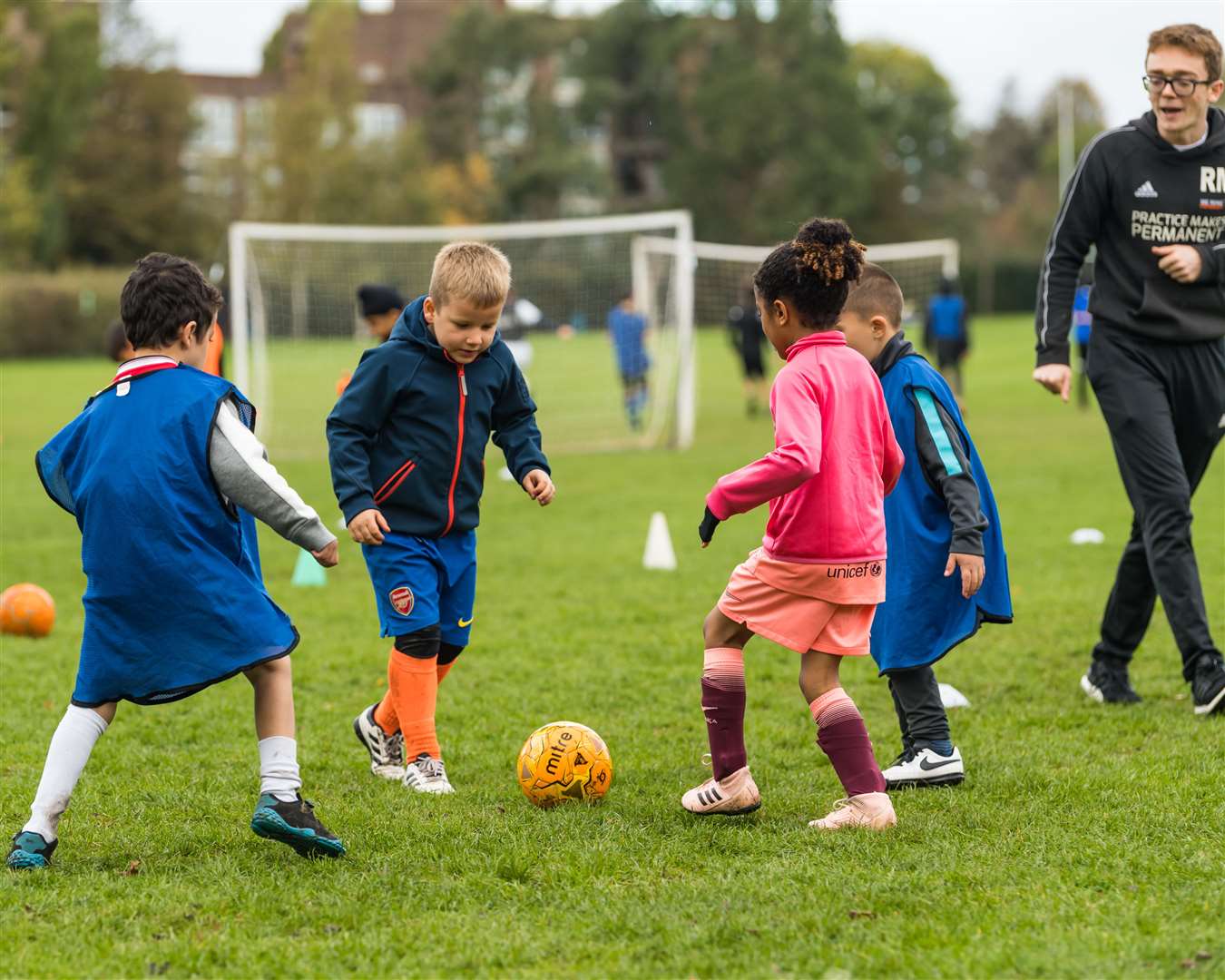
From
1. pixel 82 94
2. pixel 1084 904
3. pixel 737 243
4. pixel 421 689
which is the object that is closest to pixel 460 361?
pixel 421 689

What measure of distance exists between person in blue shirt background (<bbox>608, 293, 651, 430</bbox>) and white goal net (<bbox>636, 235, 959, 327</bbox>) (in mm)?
1734

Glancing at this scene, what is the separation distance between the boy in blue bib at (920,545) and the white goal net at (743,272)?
18.3 metres

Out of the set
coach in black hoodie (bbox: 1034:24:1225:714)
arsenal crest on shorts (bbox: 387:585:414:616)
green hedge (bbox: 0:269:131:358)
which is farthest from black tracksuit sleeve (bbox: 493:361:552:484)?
green hedge (bbox: 0:269:131:358)

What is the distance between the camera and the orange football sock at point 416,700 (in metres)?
5.21

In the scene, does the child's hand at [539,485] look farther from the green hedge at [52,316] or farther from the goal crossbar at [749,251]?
the green hedge at [52,316]

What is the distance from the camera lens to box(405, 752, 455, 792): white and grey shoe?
5.14 meters

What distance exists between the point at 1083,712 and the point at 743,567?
2.20 metres

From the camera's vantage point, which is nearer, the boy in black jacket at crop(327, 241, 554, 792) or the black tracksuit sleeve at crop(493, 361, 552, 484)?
the boy in black jacket at crop(327, 241, 554, 792)

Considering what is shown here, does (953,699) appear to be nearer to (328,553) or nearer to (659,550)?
(328,553)

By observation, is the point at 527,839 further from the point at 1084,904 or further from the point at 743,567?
the point at 1084,904

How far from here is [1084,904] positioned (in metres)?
3.70

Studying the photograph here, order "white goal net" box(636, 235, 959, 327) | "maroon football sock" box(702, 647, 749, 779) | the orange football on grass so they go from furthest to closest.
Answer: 1. "white goal net" box(636, 235, 959, 327)
2. the orange football on grass
3. "maroon football sock" box(702, 647, 749, 779)

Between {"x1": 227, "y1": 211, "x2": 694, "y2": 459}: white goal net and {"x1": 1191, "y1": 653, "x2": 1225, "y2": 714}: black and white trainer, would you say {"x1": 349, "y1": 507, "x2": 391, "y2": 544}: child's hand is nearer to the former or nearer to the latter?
{"x1": 1191, "y1": 653, "x2": 1225, "y2": 714}: black and white trainer

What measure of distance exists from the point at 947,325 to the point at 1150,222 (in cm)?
1987
